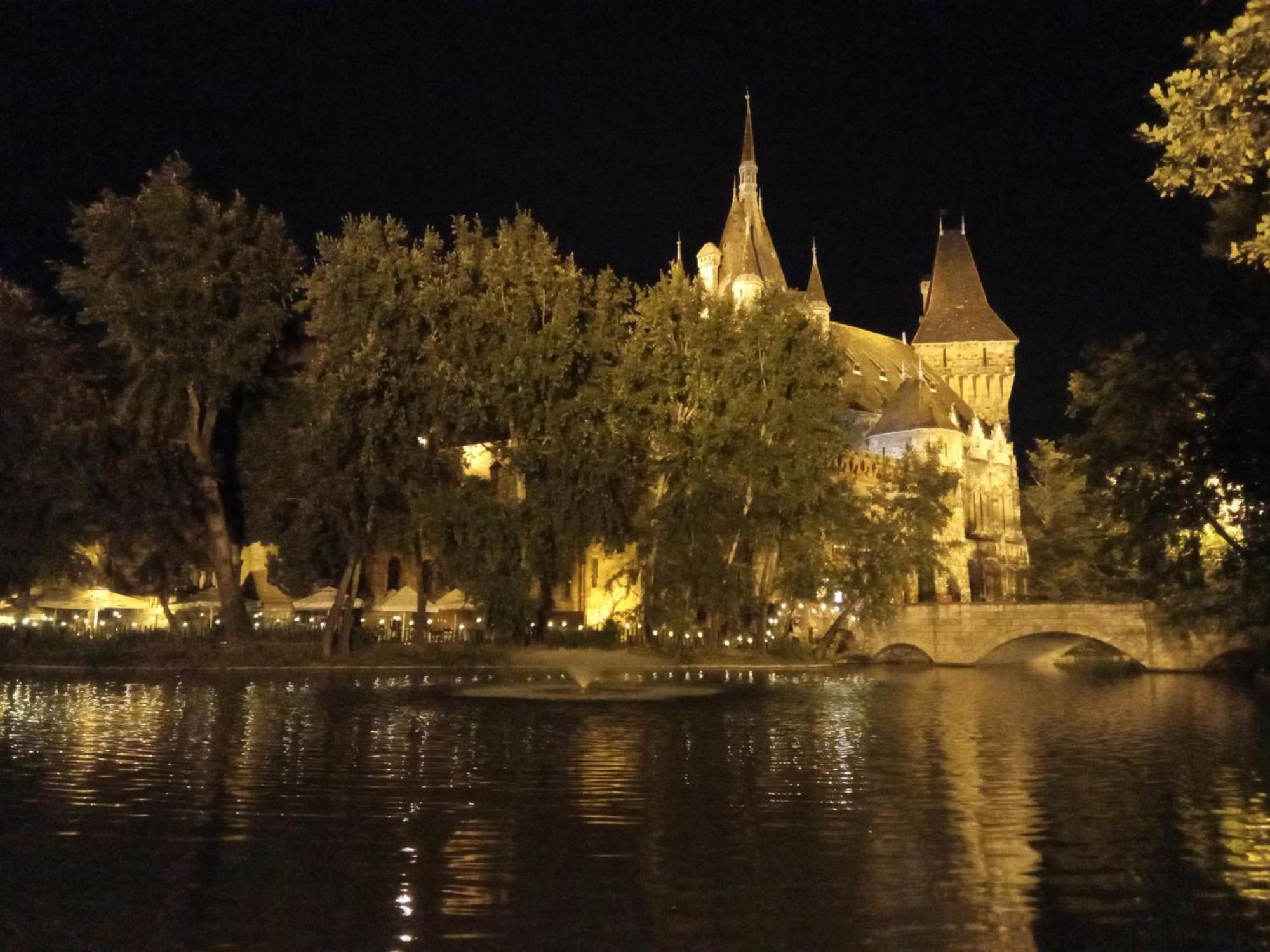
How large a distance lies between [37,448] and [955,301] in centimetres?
8182

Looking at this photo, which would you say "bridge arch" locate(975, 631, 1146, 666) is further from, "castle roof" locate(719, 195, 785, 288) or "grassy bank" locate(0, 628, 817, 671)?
"castle roof" locate(719, 195, 785, 288)

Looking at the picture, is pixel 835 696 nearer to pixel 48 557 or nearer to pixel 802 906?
pixel 802 906

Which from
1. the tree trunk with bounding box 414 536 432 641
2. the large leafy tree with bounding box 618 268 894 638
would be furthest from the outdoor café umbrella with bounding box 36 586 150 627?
the large leafy tree with bounding box 618 268 894 638

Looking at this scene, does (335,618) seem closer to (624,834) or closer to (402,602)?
(402,602)

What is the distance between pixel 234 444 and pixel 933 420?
157ft

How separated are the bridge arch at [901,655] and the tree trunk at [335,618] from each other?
2739 centimetres

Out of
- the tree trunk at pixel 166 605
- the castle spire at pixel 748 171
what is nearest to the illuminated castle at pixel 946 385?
the castle spire at pixel 748 171

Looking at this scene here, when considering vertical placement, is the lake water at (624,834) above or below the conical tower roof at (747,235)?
below

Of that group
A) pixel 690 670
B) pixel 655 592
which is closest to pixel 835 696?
pixel 690 670

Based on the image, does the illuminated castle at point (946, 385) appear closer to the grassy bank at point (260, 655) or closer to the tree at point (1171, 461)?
the grassy bank at point (260, 655)

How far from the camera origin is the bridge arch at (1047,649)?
54.2 metres

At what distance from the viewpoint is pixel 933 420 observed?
8194 cm

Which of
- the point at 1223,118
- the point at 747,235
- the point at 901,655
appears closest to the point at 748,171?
the point at 747,235

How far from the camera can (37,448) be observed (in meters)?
43.8
